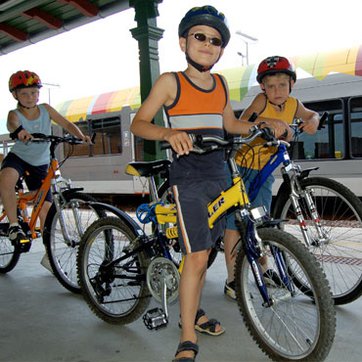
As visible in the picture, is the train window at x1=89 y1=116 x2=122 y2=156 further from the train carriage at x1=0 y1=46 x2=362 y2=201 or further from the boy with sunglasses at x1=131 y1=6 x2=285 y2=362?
the boy with sunglasses at x1=131 y1=6 x2=285 y2=362

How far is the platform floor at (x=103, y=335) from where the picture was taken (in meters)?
2.32

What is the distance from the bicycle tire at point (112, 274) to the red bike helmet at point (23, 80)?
158 cm

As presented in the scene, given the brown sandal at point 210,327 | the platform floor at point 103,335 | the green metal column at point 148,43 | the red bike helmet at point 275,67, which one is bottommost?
the platform floor at point 103,335

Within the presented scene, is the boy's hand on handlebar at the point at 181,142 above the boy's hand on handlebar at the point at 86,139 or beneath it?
beneath

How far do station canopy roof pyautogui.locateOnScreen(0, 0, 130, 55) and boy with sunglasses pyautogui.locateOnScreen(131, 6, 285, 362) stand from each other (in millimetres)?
2986

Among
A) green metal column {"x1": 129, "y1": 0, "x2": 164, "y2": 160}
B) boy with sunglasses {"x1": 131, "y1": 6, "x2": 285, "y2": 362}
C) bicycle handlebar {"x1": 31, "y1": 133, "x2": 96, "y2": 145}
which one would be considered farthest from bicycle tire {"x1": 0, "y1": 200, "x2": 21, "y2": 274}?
boy with sunglasses {"x1": 131, "y1": 6, "x2": 285, "y2": 362}

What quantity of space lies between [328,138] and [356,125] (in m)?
0.54

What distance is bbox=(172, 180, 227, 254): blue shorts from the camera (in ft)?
7.03

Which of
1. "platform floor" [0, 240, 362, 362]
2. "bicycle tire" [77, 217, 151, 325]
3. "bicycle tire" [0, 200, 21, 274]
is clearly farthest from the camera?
"bicycle tire" [0, 200, 21, 274]

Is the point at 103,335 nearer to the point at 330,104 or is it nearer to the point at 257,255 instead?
the point at 257,255

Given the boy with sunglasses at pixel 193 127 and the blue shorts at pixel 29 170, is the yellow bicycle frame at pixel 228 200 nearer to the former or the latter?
the boy with sunglasses at pixel 193 127

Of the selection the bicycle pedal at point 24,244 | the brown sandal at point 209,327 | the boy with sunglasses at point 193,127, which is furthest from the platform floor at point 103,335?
the bicycle pedal at point 24,244

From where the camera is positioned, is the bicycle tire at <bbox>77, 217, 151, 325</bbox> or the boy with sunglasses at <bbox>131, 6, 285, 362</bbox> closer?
the boy with sunglasses at <bbox>131, 6, 285, 362</bbox>

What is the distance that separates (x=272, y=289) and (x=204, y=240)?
0.46 m
